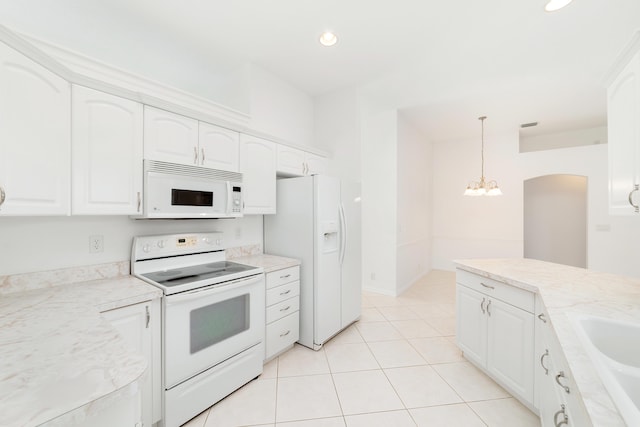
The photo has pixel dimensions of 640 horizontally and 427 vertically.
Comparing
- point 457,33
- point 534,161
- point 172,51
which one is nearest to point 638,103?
point 457,33

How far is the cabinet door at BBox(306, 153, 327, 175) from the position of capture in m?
3.29

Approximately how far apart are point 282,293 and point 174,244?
40.1 inches

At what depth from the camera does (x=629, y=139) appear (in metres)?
1.21

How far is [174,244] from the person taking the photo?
2.13 metres

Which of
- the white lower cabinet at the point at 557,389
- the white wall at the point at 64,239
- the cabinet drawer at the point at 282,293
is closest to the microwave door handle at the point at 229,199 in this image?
the white wall at the point at 64,239

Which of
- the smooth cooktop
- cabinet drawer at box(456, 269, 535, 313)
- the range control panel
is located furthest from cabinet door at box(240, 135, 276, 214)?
cabinet drawer at box(456, 269, 535, 313)

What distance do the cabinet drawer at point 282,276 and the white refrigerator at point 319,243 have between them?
12cm

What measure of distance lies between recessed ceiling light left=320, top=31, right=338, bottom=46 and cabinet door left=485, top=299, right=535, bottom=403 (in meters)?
2.67

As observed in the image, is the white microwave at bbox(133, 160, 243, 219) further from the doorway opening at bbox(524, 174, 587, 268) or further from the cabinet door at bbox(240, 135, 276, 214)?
the doorway opening at bbox(524, 174, 587, 268)

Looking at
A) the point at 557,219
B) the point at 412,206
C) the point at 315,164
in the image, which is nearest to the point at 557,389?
the point at 315,164

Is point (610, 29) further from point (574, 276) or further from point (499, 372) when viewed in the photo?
point (499, 372)

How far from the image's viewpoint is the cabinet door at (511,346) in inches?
64.8

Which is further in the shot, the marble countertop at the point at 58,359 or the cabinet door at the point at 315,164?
the cabinet door at the point at 315,164

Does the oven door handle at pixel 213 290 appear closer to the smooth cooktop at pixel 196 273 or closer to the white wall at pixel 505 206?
the smooth cooktop at pixel 196 273
